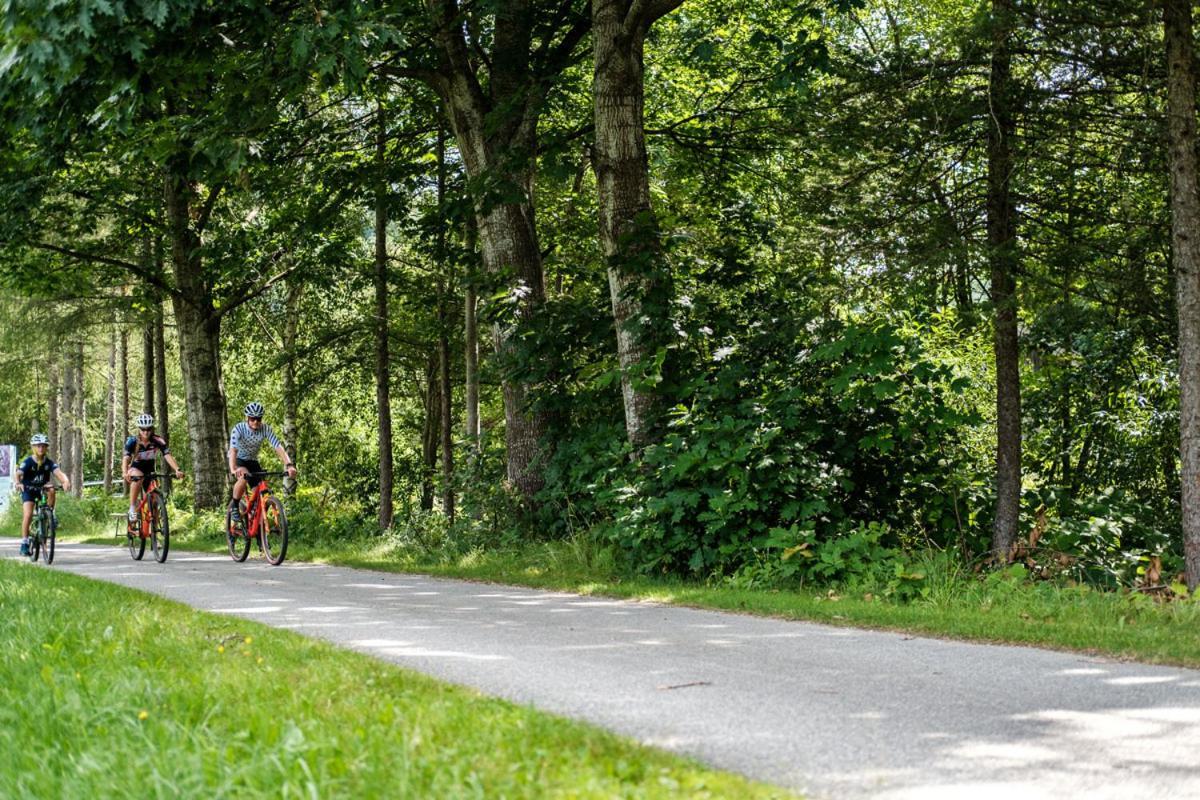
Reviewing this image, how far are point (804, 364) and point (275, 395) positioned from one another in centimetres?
2875

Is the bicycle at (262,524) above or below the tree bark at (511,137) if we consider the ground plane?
below

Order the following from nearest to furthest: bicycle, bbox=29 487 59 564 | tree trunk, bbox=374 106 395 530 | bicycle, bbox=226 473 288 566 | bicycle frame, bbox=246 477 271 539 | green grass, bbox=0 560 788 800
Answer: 1. green grass, bbox=0 560 788 800
2. bicycle, bbox=226 473 288 566
3. bicycle frame, bbox=246 477 271 539
4. bicycle, bbox=29 487 59 564
5. tree trunk, bbox=374 106 395 530

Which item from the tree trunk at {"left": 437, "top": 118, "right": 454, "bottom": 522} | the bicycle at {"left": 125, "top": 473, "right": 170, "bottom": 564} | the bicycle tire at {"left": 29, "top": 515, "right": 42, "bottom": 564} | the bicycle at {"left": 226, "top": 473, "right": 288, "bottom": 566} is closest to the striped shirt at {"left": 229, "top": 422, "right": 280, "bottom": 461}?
the bicycle at {"left": 226, "top": 473, "right": 288, "bottom": 566}

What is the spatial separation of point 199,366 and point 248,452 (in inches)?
387

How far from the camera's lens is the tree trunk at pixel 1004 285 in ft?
39.4

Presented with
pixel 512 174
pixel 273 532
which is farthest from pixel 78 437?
pixel 512 174

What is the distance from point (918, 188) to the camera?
12.7 m

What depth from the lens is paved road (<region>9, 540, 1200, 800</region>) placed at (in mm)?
4289

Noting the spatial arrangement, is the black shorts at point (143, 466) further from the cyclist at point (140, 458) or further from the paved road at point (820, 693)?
the paved road at point (820, 693)

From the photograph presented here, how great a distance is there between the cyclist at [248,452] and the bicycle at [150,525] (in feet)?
4.09

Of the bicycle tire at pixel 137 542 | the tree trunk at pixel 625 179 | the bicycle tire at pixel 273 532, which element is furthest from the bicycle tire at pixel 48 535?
the tree trunk at pixel 625 179

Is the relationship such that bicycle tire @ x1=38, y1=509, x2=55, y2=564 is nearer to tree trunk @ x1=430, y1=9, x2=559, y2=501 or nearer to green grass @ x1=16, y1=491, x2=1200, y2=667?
green grass @ x1=16, y1=491, x2=1200, y2=667

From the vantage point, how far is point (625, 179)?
13.0 metres

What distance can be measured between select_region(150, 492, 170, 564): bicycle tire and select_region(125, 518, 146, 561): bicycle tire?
213 mm
